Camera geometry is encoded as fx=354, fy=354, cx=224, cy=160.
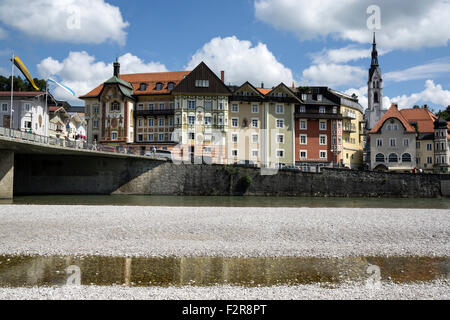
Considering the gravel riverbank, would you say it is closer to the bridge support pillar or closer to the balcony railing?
the bridge support pillar

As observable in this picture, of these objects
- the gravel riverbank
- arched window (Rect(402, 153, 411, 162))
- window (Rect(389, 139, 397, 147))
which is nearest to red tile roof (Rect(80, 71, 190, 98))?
window (Rect(389, 139, 397, 147))

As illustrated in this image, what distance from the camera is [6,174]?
3597cm

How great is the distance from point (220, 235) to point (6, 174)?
2928 cm

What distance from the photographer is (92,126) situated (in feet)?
221

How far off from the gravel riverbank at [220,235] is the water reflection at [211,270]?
33.1 inches

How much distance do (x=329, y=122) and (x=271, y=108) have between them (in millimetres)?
11768

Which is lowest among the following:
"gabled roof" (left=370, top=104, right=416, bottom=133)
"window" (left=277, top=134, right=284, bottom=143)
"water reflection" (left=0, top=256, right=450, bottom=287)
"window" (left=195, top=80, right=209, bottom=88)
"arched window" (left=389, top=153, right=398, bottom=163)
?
"water reflection" (left=0, top=256, right=450, bottom=287)

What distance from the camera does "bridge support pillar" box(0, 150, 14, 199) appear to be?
117ft

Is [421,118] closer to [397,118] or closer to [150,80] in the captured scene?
[397,118]

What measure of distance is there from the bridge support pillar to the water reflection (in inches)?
1046

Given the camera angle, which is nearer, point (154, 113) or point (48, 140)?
point (48, 140)

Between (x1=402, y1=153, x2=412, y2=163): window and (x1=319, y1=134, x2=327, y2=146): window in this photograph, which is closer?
(x1=402, y1=153, x2=412, y2=163): window

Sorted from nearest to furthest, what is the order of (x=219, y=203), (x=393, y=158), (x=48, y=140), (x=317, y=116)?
(x=48, y=140)
(x=219, y=203)
(x=317, y=116)
(x=393, y=158)

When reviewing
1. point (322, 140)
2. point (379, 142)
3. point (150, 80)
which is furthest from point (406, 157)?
point (150, 80)
